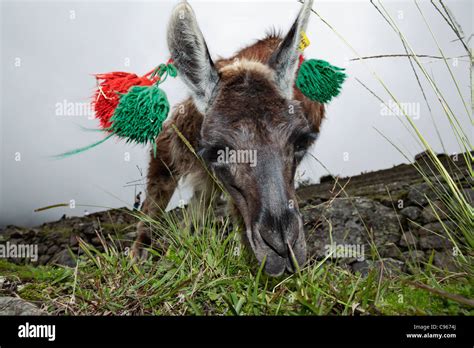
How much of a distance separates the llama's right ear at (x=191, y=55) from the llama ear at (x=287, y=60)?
546 millimetres

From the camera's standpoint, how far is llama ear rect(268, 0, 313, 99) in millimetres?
3184

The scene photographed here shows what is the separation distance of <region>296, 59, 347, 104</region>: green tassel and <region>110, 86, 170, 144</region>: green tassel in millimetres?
1313

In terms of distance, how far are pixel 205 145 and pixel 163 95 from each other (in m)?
0.67

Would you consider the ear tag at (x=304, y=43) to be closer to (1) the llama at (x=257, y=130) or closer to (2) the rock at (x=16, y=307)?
(1) the llama at (x=257, y=130)

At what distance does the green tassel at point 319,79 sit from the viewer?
11.5 feet

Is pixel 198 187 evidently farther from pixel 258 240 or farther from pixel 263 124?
pixel 258 240

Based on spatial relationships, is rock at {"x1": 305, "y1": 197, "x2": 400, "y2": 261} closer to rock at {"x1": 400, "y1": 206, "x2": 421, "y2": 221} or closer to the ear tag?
rock at {"x1": 400, "y1": 206, "x2": 421, "y2": 221}
